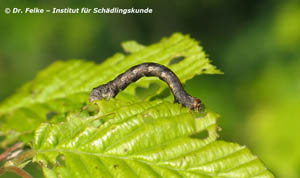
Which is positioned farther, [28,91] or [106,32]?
[106,32]

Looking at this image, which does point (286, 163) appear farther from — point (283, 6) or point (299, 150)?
point (283, 6)

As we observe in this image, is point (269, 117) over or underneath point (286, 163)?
over

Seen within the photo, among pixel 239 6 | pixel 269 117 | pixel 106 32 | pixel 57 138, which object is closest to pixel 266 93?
pixel 269 117

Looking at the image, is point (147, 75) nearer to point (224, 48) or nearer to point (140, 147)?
point (140, 147)

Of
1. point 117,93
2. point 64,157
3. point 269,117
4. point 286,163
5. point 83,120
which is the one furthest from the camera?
point 269,117

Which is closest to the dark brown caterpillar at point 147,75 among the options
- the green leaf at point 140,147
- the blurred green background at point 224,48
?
the green leaf at point 140,147

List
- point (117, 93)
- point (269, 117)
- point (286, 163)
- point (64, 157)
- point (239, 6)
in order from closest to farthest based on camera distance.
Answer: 1. point (64, 157)
2. point (117, 93)
3. point (286, 163)
4. point (269, 117)
5. point (239, 6)

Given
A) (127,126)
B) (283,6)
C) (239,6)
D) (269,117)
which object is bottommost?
(127,126)
